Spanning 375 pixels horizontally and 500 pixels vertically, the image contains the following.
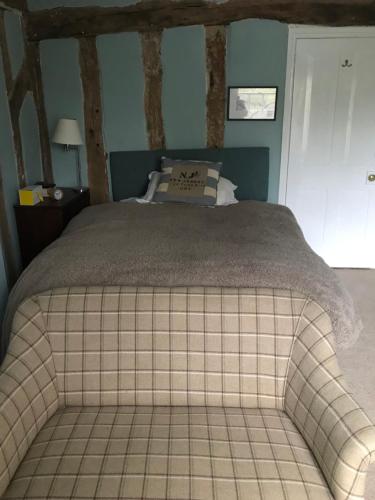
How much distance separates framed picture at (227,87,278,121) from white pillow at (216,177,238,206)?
1.93 ft

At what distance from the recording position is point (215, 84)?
352cm

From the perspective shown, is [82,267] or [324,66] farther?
[324,66]

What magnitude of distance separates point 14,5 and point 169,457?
11.2 ft

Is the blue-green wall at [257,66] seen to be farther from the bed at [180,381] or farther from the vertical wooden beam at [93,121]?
the bed at [180,381]

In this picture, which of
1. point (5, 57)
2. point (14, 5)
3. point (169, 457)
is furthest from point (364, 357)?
point (14, 5)

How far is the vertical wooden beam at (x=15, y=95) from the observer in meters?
3.08

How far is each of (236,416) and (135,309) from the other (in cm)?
51

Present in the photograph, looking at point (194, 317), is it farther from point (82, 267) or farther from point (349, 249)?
point (349, 249)

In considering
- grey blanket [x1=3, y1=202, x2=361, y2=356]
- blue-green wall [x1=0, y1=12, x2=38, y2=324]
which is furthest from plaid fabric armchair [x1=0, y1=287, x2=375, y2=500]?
blue-green wall [x1=0, y1=12, x2=38, y2=324]

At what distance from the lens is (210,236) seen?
2408mm

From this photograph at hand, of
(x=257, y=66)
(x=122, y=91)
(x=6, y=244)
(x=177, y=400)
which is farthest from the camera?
(x=122, y=91)

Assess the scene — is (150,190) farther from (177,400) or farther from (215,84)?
(177,400)

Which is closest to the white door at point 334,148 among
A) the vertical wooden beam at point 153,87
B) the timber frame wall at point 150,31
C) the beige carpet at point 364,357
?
the timber frame wall at point 150,31

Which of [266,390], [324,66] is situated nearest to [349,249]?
[324,66]
